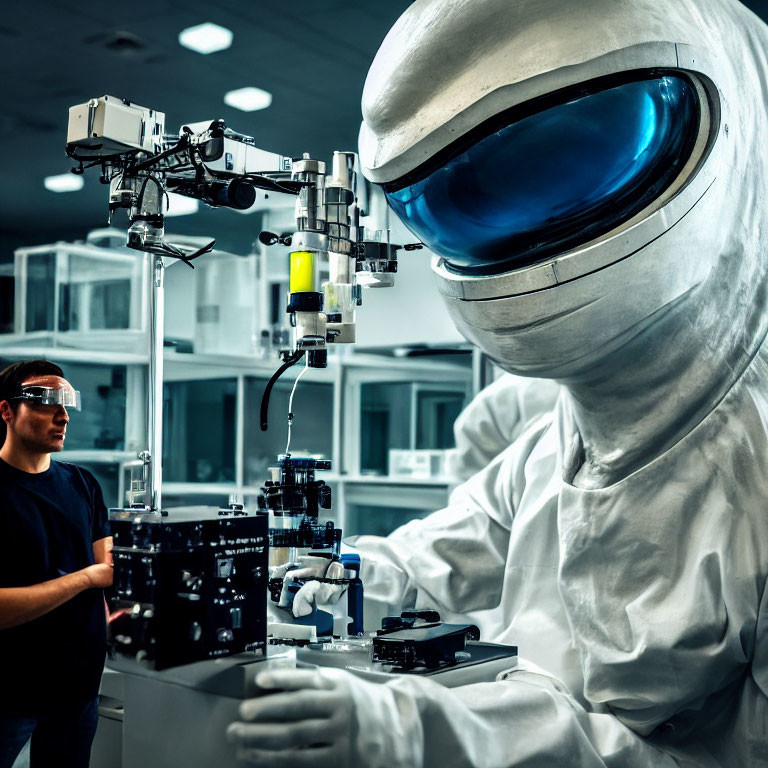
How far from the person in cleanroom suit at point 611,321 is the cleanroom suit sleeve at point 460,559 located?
37cm

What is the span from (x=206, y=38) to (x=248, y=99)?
37cm

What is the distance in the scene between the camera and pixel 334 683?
119 cm

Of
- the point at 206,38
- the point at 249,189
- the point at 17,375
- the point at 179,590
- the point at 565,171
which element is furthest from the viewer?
the point at 206,38

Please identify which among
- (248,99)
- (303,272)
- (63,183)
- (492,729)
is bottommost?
(492,729)

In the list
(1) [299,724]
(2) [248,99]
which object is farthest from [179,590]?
(2) [248,99]

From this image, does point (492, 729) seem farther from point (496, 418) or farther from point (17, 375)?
point (17, 375)

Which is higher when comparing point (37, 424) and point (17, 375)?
point (17, 375)

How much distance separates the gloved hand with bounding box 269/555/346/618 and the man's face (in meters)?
0.75

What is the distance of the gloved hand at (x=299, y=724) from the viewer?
1.14m

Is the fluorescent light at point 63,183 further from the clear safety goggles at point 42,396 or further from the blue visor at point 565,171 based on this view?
the blue visor at point 565,171

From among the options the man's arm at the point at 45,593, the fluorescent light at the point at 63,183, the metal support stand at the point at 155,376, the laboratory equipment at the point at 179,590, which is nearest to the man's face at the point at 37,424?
the metal support stand at the point at 155,376

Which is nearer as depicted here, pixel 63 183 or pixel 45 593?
pixel 45 593

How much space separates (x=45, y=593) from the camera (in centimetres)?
200

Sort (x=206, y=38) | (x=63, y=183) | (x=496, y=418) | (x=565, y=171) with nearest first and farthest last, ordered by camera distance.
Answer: (x=565, y=171) < (x=496, y=418) < (x=206, y=38) < (x=63, y=183)
